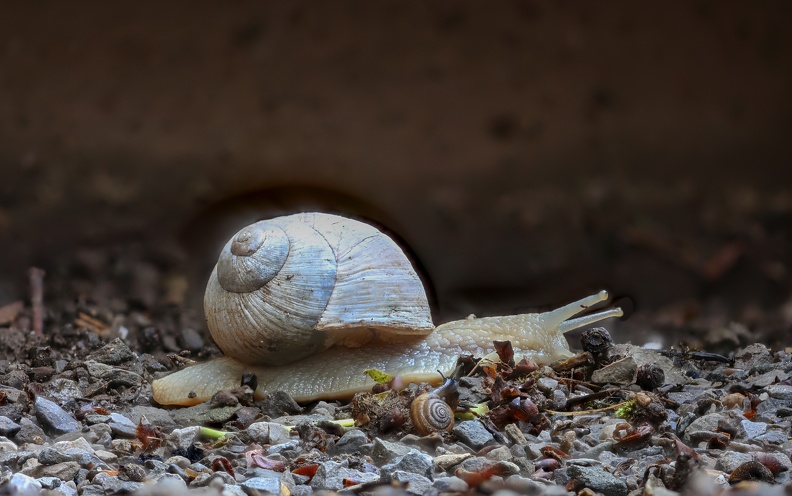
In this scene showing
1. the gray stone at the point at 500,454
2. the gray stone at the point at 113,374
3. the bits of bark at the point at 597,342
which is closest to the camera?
the gray stone at the point at 500,454

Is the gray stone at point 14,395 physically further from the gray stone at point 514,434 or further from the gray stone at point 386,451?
the gray stone at point 514,434

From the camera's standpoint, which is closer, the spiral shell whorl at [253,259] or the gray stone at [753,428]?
the gray stone at [753,428]

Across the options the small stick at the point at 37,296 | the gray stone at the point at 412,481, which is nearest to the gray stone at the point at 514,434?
the gray stone at the point at 412,481

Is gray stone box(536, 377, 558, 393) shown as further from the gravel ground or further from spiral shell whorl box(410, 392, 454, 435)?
spiral shell whorl box(410, 392, 454, 435)

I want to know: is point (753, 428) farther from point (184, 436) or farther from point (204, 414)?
point (204, 414)

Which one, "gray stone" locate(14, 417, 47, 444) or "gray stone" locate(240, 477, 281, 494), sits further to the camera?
"gray stone" locate(14, 417, 47, 444)

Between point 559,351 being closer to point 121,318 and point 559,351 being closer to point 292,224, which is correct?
point 292,224

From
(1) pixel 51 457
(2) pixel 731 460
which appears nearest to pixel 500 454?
(2) pixel 731 460

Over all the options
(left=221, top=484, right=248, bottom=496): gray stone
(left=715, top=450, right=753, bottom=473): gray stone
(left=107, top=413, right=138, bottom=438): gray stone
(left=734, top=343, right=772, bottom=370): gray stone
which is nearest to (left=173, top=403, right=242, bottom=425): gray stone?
(left=107, top=413, right=138, bottom=438): gray stone
